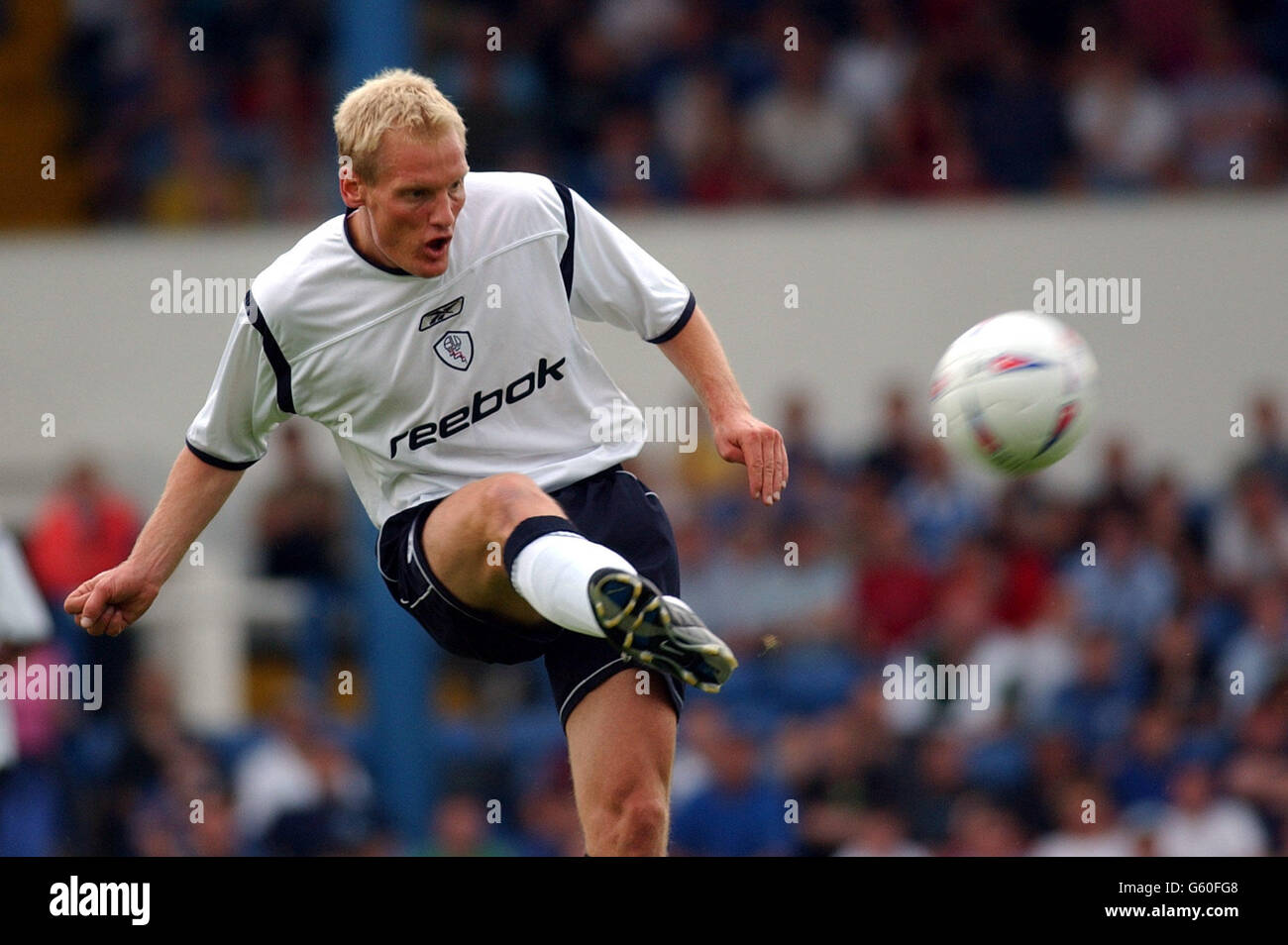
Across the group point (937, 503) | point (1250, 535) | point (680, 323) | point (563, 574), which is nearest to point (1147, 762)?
point (1250, 535)

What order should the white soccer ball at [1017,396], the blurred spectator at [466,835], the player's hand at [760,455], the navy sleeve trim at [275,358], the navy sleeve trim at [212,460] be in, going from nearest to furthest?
the player's hand at [760,455]
the navy sleeve trim at [275,358]
the navy sleeve trim at [212,460]
the white soccer ball at [1017,396]
the blurred spectator at [466,835]

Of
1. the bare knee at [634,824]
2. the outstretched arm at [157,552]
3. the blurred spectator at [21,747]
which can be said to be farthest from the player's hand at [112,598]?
the blurred spectator at [21,747]

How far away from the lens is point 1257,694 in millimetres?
10016

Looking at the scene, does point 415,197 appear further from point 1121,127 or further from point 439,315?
point 1121,127

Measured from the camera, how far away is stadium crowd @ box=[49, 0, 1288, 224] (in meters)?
12.1

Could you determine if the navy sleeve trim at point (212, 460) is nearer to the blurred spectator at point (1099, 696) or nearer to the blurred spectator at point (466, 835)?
the blurred spectator at point (466, 835)

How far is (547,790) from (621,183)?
399 centimetres

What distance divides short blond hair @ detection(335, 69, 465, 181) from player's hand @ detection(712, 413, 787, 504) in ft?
3.32

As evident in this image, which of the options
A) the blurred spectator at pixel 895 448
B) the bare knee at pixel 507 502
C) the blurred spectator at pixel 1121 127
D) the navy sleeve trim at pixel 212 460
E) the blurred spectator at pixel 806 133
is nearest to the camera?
the bare knee at pixel 507 502

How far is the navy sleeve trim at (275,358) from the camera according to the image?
510 centimetres

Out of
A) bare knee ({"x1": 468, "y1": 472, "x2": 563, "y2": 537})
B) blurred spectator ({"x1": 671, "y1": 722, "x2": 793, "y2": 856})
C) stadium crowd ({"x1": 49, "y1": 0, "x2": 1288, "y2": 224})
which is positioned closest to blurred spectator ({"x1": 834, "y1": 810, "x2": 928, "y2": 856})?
blurred spectator ({"x1": 671, "y1": 722, "x2": 793, "y2": 856})

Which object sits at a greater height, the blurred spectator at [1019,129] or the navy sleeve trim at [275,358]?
the blurred spectator at [1019,129]

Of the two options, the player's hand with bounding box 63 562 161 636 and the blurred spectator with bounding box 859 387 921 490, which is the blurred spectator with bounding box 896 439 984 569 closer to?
the blurred spectator with bounding box 859 387 921 490
